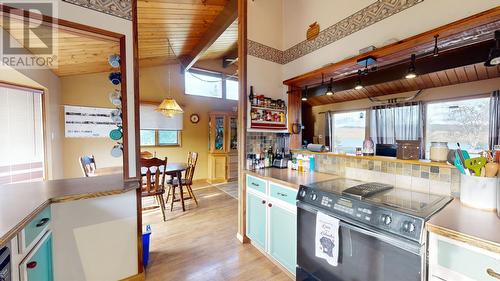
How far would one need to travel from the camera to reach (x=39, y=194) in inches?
57.7

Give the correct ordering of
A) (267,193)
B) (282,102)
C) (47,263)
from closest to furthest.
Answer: (47,263) < (267,193) < (282,102)

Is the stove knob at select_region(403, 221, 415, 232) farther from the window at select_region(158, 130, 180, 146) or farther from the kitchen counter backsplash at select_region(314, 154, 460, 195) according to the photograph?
the window at select_region(158, 130, 180, 146)

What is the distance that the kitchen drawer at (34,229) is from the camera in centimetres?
107

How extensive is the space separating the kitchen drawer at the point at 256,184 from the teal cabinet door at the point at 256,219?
0.32 feet

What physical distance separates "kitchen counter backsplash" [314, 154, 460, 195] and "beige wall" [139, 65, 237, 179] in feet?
13.5

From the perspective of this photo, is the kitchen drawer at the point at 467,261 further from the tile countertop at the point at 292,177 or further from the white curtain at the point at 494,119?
the white curtain at the point at 494,119

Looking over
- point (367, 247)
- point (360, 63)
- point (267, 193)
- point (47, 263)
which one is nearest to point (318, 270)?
point (367, 247)

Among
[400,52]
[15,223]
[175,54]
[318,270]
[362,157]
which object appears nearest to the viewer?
[15,223]

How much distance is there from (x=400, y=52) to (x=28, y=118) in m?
4.89

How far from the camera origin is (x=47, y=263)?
1.36 metres

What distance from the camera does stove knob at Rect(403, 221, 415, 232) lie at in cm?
101

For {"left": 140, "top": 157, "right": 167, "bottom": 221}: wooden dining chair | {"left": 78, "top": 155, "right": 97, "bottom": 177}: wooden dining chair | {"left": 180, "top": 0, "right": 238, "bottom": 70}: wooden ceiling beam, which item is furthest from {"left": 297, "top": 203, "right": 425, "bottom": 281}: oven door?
{"left": 78, "top": 155, "right": 97, "bottom": 177}: wooden dining chair

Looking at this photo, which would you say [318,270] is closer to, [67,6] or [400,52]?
[400,52]

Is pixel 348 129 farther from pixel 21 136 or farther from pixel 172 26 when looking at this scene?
pixel 21 136
